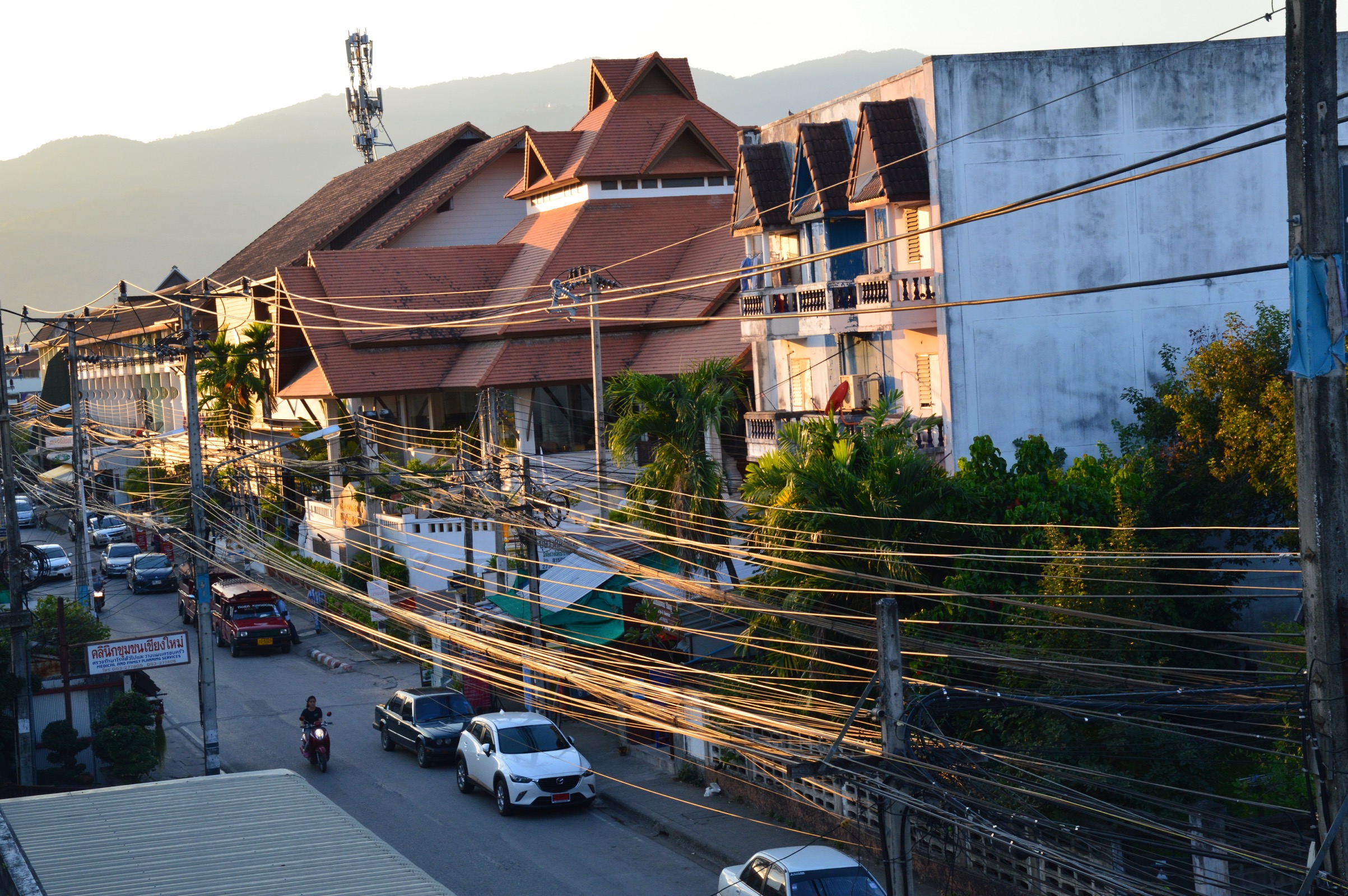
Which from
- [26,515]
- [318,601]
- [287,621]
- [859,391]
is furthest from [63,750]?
[26,515]

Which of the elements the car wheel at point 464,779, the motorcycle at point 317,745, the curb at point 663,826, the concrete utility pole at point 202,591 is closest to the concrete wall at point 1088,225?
the curb at point 663,826

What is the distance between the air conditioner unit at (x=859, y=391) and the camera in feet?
96.6

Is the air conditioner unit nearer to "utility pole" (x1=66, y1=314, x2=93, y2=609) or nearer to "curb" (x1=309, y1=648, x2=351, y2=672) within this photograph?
"curb" (x1=309, y1=648, x2=351, y2=672)

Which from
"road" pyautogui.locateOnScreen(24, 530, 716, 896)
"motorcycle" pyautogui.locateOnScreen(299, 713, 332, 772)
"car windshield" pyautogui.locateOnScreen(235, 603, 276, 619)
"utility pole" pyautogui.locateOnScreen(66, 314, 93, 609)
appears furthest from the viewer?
"car windshield" pyautogui.locateOnScreen(235, 603, 276, 619)

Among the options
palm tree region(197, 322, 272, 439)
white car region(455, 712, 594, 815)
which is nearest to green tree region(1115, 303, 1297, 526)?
white car region(455, 712, 594, 815)

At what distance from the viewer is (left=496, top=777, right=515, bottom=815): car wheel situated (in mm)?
22953

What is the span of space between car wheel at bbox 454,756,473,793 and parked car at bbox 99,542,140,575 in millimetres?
30314

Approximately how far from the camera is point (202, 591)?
82.9 ft

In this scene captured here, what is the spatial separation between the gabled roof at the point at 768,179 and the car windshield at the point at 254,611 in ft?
61.2

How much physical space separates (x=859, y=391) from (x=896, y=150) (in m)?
5.95

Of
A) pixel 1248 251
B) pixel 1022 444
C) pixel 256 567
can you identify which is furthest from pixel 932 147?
pixel 256 567

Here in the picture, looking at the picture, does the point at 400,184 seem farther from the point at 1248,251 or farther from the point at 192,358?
the point at 1248,251

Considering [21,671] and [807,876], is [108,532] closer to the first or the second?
[21,671]

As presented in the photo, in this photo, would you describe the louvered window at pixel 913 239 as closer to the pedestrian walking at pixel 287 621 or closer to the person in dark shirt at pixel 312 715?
the person in dark shirt at pixel 312 715
